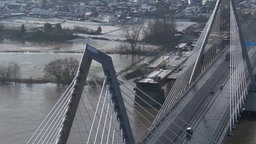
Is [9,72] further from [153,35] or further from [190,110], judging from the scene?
[153,35]

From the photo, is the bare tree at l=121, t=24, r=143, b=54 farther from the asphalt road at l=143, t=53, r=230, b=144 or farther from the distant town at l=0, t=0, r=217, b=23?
the distant town at l=0, t=0, r=217, b=23

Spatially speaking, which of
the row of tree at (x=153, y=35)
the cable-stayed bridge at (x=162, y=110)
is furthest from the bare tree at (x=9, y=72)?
the row of tree at (x=153, y=35)

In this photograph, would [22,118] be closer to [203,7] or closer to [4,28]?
[4,28]

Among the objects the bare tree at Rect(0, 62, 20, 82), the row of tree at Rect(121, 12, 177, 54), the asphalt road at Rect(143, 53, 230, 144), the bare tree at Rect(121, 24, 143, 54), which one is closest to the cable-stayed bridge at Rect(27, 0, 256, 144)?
the asphalt road at Rect(143, 53, 230, 144)

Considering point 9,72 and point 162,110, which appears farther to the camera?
point 9,72

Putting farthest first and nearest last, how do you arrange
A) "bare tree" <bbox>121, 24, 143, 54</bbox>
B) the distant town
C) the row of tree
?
the distant town, the row of tree, "bare tree" <bbox>121, 24, 143, 54</bbox>

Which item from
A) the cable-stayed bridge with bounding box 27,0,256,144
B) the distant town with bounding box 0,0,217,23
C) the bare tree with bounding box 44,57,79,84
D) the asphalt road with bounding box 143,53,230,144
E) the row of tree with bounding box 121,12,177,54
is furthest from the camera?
the distant town with bounding box 0,0,217,23

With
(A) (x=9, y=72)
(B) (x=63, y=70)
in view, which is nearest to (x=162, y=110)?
(B) (x=63, y=70)

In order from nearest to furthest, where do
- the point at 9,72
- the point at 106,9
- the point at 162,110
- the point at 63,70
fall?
the point at 162,110
the point at 63,70
the point at 9,72
the point at 106,9
